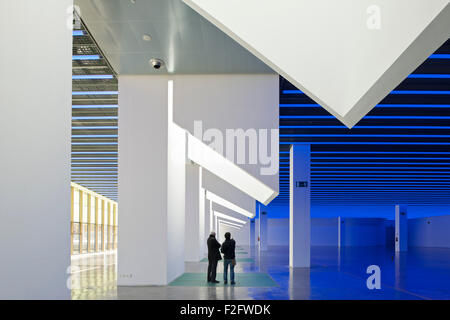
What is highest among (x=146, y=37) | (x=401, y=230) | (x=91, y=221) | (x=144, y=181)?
(x=146, y=37)

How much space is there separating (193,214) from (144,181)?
982 centimetres

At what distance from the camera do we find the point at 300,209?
1914cm

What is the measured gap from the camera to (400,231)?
40.4m

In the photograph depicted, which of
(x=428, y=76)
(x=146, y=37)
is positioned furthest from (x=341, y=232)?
(x=146, y=37)

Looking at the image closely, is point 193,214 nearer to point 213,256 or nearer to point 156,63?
point 213,256

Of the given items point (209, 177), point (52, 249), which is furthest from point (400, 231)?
point (52, 249)

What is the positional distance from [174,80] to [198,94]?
802 mm

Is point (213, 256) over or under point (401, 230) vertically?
over

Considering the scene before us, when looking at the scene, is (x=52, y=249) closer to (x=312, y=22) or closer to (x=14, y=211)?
(x=14, y=211)

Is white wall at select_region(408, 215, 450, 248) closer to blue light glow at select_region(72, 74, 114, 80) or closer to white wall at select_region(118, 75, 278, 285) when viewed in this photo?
white wall at select_region(118, 75, 278, 285)

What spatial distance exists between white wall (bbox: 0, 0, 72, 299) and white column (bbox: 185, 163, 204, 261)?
58.6ft

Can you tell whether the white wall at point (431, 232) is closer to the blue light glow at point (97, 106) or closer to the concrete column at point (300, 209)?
the concrete column at point (300, 209)

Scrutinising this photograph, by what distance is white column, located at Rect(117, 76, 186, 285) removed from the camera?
12109 millimetres

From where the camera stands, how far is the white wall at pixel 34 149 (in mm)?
3205
